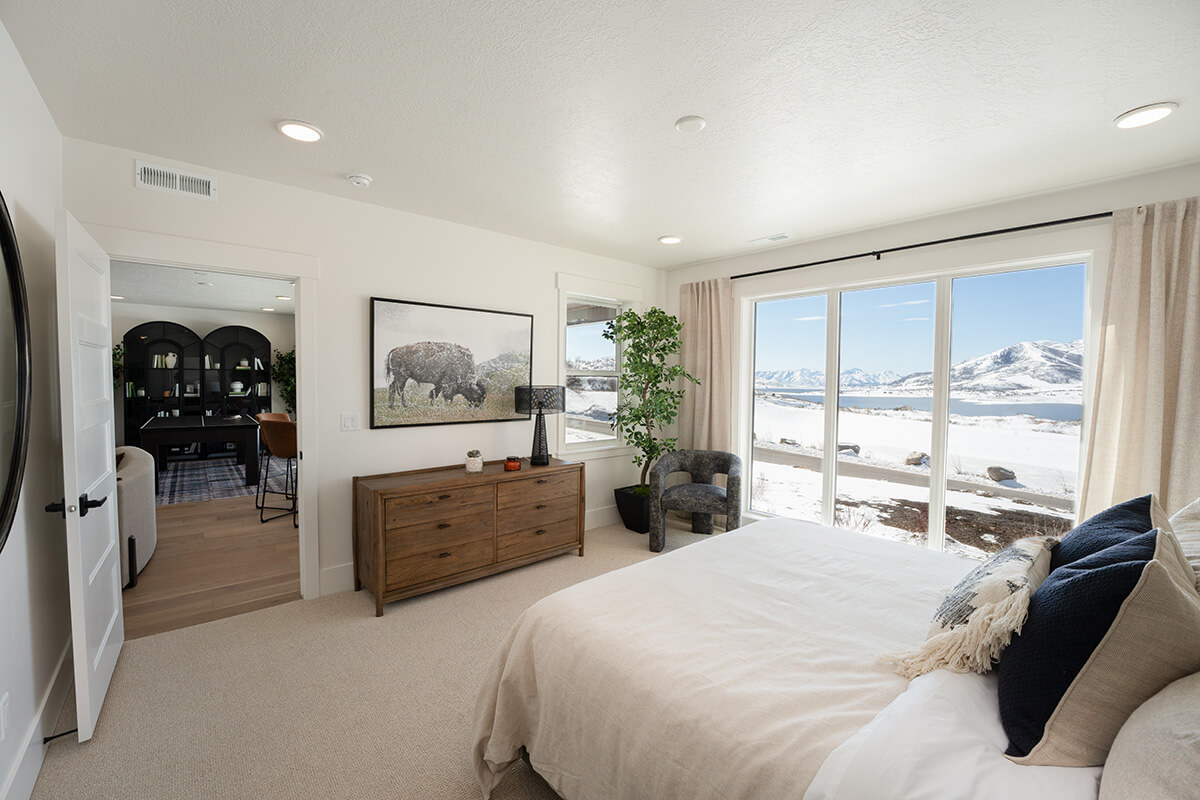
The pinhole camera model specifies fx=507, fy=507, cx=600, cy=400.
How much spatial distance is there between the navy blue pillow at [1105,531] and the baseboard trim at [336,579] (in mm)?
3561

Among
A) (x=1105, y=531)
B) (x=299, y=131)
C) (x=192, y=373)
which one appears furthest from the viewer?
(x=192, y=373)

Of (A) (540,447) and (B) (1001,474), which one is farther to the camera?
(A) (540,447)

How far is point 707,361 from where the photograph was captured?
4727mm

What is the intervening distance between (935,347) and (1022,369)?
1.65 feet

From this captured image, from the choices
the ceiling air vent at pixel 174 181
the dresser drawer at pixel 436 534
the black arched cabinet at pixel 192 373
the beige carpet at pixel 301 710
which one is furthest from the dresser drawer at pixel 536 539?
the black arched cabinet at pixel 192 373

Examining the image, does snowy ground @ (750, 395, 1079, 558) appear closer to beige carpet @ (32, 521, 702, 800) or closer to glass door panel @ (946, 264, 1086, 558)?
glass door panel @ (946, 264, 1086, 558)

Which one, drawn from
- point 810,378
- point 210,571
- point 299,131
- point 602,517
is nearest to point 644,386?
point 602,517

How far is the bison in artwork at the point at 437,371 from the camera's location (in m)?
3.46

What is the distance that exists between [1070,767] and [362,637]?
287 cm

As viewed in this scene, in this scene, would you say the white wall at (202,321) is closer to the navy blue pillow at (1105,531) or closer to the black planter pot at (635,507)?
the black planter pot at (635,507)

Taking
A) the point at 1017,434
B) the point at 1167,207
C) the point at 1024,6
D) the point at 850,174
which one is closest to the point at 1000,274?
the point at 1167,207

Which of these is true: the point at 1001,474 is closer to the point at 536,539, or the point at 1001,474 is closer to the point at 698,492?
the point at 698,492

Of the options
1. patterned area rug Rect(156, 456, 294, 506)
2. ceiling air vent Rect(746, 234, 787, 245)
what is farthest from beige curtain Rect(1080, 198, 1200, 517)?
patterned area rug Rect(156, 456, 294, 506)

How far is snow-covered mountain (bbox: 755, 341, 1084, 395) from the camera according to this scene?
3059mm
